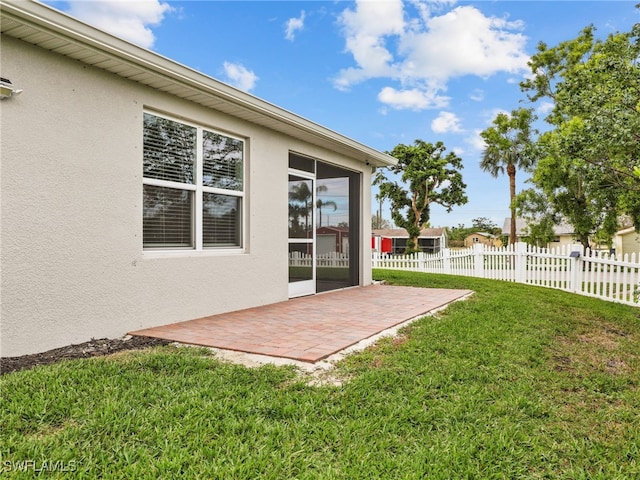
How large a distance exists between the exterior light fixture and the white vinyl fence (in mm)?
9403

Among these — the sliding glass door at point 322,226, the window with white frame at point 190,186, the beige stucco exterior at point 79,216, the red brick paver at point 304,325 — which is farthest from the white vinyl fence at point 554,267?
the beige stucco exterior at point 79,216

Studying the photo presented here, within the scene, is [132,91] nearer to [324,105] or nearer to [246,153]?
[246,153]

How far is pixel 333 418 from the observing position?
2.54m

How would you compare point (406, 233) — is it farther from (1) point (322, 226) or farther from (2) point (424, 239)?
(1) point (322, 226)

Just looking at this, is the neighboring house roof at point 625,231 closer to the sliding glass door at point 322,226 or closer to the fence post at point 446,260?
the fence post at point 446,260

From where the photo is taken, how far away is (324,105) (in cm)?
1684

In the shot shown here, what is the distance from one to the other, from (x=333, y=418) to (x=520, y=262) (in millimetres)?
10944

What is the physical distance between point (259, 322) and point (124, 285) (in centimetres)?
158

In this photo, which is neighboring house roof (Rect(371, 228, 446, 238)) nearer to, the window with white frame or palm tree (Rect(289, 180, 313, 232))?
palm tree (Rect(289, 180, 313, 232))

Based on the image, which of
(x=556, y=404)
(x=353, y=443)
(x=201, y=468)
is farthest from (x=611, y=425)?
(x=201, y=468)

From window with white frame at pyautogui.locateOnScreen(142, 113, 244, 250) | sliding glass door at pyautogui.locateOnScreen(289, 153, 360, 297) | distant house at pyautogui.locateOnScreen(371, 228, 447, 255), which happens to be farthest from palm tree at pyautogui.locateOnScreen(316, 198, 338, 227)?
distant house at pyautogui.locateOnScreen(371, 228, 447, 255)

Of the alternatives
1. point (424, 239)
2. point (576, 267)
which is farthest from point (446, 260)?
point (424, 239)

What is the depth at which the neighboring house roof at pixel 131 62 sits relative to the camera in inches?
135

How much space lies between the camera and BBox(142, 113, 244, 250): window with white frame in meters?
4.96
